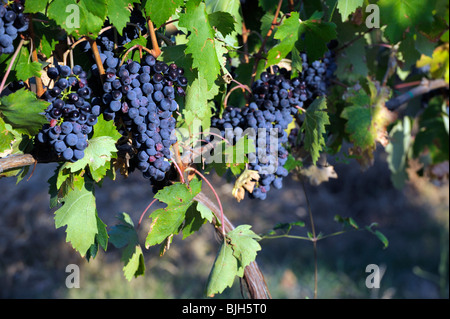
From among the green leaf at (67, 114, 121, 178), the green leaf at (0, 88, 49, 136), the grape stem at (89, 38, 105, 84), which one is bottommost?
the green leaf at (67, 114, 121, 178)

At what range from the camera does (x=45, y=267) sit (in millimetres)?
4039

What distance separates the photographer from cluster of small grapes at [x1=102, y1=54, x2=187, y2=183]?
3.34ft

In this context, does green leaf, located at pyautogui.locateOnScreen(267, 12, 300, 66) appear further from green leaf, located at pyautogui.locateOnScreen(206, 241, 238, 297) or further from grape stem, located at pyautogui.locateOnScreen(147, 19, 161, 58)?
green leaf, located at pyautogui.locateOnScreen(206, 241, 238, 297)

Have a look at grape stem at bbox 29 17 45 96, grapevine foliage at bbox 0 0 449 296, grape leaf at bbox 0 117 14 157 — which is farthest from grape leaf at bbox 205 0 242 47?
grape leaf at bbox 0 117 14 157

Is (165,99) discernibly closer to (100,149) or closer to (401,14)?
(100,149)

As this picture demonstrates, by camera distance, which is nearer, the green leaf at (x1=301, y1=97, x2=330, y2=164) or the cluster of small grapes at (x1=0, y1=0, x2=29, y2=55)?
the cluster of small grapes at (x1=0, y1=0, x2=29, y2=55)

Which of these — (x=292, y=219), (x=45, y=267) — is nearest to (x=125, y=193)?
(x=45, y=267)

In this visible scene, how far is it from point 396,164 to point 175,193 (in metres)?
1.64

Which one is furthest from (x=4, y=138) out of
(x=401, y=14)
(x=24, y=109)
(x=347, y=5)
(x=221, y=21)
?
(x=401, y=14)

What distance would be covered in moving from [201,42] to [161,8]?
0.34 feet

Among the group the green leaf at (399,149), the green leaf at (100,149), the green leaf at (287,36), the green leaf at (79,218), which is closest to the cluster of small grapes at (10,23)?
the green leaf at (100,149)

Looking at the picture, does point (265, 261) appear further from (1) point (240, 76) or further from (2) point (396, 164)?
(1) point (240, 76)

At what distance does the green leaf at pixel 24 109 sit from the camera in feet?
3.14

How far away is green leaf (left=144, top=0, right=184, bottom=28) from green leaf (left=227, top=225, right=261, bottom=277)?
0.54 metres
